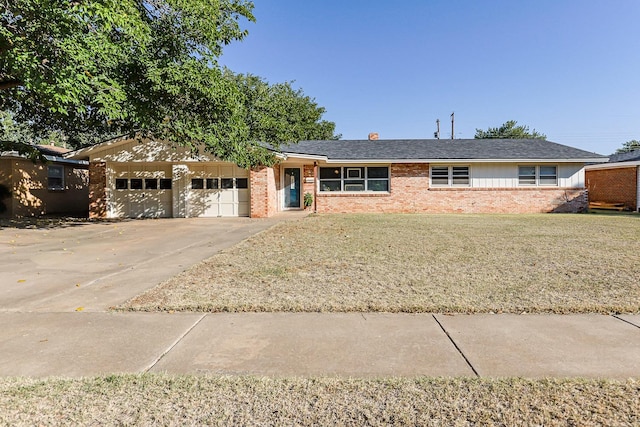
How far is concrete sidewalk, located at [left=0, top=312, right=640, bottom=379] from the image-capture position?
117 inches

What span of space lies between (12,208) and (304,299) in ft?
64.0

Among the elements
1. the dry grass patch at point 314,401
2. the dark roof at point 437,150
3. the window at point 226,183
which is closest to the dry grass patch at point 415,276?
the dry grass patch at point 314,401

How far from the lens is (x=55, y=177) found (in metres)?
20.5

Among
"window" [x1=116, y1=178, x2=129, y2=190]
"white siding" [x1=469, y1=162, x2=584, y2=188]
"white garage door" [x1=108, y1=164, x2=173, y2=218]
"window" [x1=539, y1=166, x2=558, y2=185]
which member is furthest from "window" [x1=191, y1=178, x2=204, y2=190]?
"window" [x1=539, y1=166, x2=558, y2=185]

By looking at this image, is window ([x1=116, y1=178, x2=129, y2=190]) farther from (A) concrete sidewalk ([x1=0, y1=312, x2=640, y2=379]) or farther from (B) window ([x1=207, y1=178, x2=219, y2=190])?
(A) concrete sidewalk ([x1=0, y1=312, x2=640, y2=379])

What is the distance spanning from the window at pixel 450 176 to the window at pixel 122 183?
15.2 m

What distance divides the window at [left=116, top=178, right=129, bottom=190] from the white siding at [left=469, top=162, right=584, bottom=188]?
1709cm

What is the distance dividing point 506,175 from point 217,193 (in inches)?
576

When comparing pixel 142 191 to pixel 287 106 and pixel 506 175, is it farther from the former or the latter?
pixel 287 106

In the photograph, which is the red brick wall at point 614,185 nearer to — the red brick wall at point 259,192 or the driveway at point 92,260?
the red brick wall at point 259,192

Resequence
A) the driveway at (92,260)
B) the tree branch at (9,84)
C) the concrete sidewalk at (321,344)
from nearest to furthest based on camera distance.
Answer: the concrete sidewalk at (321,344)
the driveway at (92,260)
the tree branch at (9,84)

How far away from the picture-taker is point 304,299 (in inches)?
187

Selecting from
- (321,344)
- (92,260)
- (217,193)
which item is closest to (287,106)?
(217,193)

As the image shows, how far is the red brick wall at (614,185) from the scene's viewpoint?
2050 centimetres
